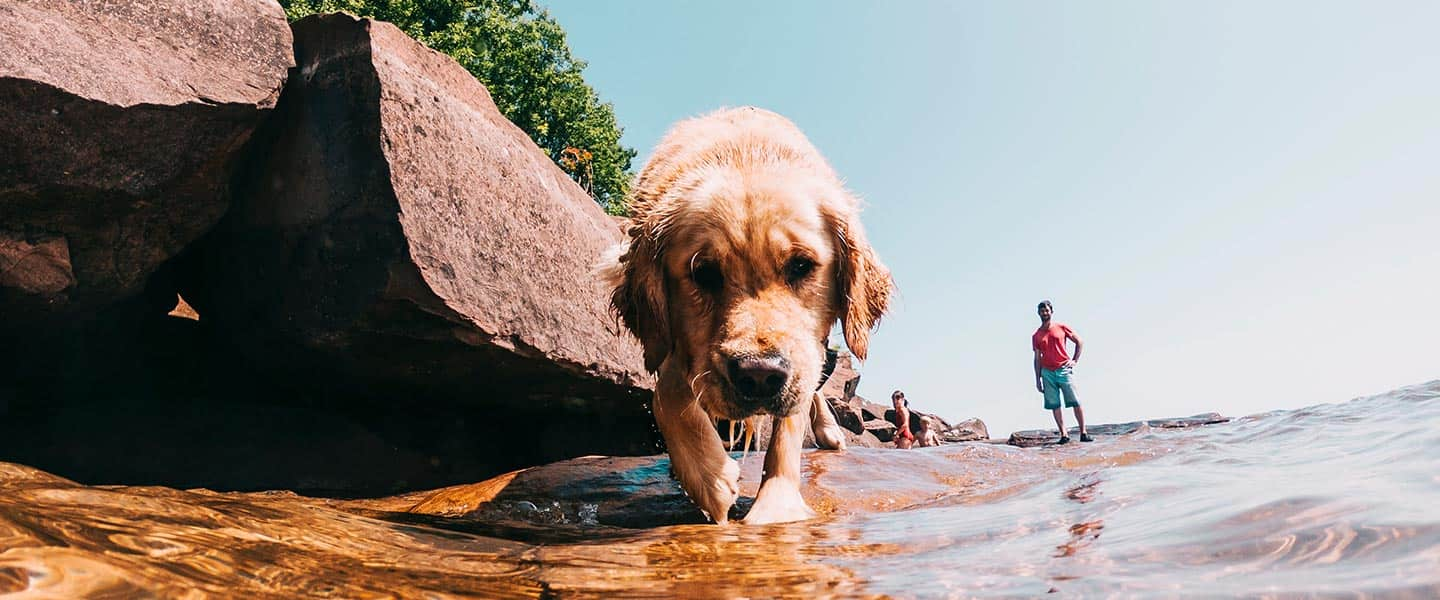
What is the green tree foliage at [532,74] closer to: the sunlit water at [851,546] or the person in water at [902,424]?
the person in water at [902,424]

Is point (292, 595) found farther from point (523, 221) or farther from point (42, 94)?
point (523, 221)

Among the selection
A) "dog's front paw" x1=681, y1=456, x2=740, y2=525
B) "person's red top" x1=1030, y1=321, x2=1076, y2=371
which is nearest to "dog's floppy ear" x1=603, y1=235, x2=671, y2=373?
"dog's front paw" x1=681, y1=456, x2=740, y2=525

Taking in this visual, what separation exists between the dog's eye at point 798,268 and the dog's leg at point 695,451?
90cm

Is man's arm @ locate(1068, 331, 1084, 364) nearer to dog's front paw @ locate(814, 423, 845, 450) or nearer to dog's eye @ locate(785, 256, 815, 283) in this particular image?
dog's front paw @ locate(814, 423, 845, 450)

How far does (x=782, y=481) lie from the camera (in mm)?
4828

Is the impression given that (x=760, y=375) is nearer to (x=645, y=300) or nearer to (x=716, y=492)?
(x=716, y=492)

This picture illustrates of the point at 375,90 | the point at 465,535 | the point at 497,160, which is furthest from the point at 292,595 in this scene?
the point at 497,160

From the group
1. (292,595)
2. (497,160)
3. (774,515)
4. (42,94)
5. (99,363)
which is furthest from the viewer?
(497,160)

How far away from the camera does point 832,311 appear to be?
5219mm

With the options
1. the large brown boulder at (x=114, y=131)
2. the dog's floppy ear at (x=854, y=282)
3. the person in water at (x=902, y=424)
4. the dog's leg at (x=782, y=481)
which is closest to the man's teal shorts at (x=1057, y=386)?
the person in water at (x=902, y=424)

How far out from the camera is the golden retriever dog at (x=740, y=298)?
4.35 meters

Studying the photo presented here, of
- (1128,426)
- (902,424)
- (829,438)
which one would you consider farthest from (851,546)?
(1128,426)

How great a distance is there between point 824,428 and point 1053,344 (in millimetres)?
7750

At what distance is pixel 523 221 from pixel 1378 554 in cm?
559
